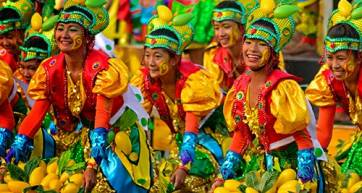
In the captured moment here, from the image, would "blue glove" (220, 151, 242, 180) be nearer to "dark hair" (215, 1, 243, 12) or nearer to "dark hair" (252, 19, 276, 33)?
"dark hair" (252, 19, 276, 33)

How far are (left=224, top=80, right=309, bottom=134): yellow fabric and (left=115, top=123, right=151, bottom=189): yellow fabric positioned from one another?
95 cm

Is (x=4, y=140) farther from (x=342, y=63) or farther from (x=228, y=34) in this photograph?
(x=228, y=34)

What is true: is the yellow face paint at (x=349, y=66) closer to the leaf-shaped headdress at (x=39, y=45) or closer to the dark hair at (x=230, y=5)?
the dark hair at (x=230, y=5)

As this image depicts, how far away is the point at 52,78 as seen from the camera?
28.3 ft

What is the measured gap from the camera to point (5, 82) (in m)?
8.80

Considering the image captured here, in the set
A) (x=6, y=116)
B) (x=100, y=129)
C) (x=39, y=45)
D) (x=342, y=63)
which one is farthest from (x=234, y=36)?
(x=100, y=129)

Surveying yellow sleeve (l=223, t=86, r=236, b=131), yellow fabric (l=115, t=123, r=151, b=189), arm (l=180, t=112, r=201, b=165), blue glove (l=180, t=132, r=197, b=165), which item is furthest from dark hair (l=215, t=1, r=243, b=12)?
yellow sleeve (l=223, t=86, r=236, b=131)

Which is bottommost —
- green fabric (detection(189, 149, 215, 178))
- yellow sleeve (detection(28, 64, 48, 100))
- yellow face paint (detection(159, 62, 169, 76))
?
green fabric (detection(189, 149, 215, 178))

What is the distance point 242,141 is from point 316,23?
4883 mm

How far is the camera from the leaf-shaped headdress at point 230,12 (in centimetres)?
1058

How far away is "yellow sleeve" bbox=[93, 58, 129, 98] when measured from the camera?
8.39 m

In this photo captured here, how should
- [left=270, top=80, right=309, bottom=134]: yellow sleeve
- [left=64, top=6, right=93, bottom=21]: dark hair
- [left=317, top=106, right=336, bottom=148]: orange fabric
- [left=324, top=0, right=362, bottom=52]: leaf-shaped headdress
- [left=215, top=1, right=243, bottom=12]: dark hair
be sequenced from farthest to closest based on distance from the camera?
[left=215, top=1, right=243, bottom=12]: dark hair, [left=317, top=106, right=336, bottom=148]: orange fabric, [left=324, top=0, right=362, bottom=52]: leaf-shaped headdress, [left=64, top=6, right=93, bottom=21]: dark hair, [left=270, top=80, right=309, bottom=134]: yellow sleeve

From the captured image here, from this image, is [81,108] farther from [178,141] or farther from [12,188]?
[178,141]

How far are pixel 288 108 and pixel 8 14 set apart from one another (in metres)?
2.80
